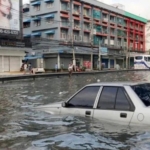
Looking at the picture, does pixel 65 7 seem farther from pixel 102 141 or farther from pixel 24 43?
pixel 102 141

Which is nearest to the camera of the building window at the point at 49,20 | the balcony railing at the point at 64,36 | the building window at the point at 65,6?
the building window at the point at 49,20

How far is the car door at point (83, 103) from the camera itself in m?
6.86

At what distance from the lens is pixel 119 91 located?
649cm

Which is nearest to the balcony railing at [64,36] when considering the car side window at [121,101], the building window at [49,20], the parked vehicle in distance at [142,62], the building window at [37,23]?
the building window at [49,20]

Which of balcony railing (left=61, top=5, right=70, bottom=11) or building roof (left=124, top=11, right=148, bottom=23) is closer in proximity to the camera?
balcony railing (left=61, top=5, right=70, bottom=11)

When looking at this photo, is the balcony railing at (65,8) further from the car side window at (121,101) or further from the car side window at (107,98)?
the car side window at (121,101)

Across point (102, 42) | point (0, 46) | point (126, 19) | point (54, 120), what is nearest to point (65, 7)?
point (102, 42)

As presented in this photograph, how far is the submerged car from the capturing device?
607cm

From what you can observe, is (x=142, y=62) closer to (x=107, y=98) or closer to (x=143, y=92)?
(x=143, y=92)

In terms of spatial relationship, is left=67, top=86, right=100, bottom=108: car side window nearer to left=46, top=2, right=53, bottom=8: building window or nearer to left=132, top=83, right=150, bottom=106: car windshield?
left=132, top=83, right=150, bottom=106: car windshield

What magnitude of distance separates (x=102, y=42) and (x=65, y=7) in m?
15.2

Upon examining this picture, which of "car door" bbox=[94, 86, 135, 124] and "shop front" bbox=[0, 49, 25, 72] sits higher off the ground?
"shop front" bbox=[0, 49, 25, 72]

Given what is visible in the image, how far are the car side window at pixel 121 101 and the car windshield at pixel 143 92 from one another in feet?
0.84

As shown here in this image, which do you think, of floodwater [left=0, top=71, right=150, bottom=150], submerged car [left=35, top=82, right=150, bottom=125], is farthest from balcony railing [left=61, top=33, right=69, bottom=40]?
submerged car [left=35, top=82, right=150, bottom=125]
